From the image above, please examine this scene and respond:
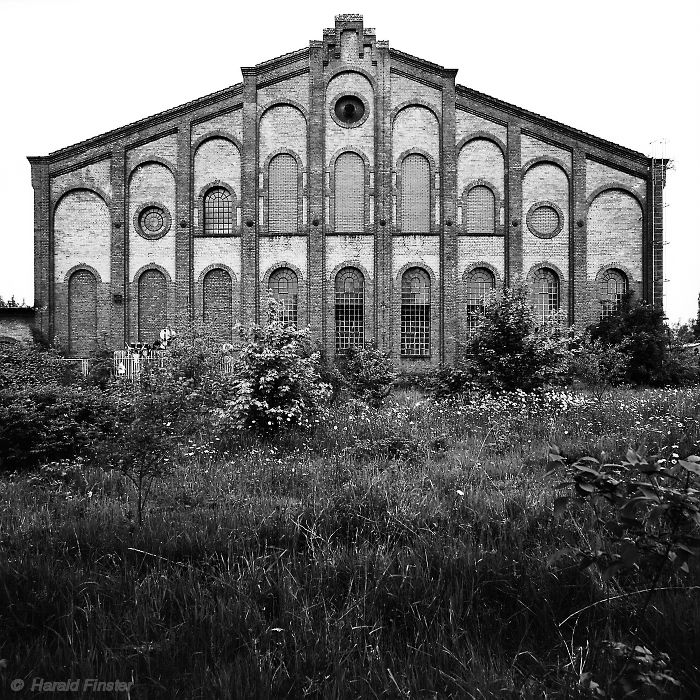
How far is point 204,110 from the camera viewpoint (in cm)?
2270

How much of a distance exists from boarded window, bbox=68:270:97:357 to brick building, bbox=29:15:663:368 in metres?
0.08

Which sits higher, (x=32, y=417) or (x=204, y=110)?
(x=204, y=110)

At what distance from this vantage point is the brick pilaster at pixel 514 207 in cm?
2245

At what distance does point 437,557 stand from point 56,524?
3422mm

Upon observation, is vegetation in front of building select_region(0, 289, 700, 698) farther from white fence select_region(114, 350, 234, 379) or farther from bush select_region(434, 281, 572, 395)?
white fence select_region(114, 350, 234, 379)

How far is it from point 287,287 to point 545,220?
12.8 metres

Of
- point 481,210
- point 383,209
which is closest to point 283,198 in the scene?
point 383,209

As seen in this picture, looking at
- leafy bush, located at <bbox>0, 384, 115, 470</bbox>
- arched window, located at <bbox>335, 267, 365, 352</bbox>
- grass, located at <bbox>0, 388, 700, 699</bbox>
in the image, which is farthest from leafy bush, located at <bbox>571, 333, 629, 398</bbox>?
leafy bush, located at <bbox>0, 384, 115, 470</bbox>

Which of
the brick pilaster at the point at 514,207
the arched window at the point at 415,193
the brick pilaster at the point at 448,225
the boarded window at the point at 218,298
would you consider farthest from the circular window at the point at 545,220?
the boarded window at the point at 218,298

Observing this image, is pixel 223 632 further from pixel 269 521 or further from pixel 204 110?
pixel 204 110

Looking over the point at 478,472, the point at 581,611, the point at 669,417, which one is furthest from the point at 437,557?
the point at 669,417

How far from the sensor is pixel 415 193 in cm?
2284

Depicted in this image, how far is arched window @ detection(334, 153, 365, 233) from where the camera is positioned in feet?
74.7

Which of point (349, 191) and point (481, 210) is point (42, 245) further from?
point (481, 210)
